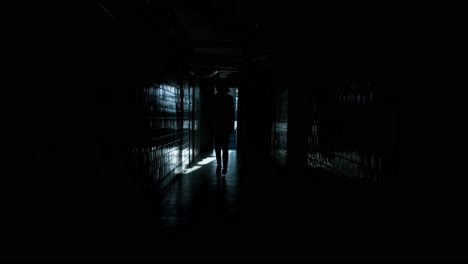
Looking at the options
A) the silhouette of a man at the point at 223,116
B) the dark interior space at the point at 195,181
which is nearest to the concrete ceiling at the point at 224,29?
the dark interior space at the point at 195,181

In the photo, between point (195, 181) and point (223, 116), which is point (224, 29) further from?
point (195, 181)

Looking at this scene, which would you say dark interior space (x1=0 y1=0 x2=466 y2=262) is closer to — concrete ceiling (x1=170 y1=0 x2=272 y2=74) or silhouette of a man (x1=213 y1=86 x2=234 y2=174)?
concrete ceiling (x1=170 y1=0 x2=272 y2=74)

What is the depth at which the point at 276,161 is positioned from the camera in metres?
7.00

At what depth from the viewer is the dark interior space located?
1762 mm

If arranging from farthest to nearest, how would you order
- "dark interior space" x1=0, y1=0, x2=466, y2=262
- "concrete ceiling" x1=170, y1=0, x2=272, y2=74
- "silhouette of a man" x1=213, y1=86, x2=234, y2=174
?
"silhouette of a man" x1=213, y1=86, x2=234, y2=174
"concrete ceiling" x1=170, y1=0, x2=272, y2=74
"dark interior space" x1=0, y1=0, x2=466, y2=262

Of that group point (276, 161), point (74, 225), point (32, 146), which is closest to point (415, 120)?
point (32, 146)

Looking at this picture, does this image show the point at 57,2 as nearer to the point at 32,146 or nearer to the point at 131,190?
the point at 32,146

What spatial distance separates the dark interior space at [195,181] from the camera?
176cm

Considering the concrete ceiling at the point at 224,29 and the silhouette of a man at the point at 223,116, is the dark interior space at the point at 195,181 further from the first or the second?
the silhouette of a man at the point at 223,116

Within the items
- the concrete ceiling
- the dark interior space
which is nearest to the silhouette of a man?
the dark interior space

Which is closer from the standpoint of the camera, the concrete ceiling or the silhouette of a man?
the concrete ceiling

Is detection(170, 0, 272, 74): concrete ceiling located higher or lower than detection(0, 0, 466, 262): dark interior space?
higher

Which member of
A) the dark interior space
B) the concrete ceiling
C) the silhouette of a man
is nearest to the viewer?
the dark interior space

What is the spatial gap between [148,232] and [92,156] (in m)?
0.82
